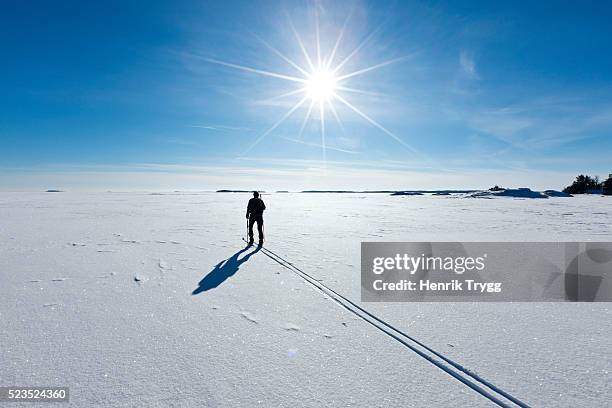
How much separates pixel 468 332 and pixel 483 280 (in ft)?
8.20

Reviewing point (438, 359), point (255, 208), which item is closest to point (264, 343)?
point (438, 359)

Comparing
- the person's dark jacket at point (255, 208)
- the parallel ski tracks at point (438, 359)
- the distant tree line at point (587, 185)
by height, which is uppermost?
the distant tree line at point (587, 185)

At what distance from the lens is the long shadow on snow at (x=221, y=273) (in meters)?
5.39

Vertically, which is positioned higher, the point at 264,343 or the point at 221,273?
the point at 221,273

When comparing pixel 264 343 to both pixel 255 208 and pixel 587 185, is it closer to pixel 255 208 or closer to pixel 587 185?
pixel 255 208

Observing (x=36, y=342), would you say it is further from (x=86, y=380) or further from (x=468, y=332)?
(x=468, y=332)

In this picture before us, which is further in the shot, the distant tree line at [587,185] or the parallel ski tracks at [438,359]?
the distant tree line at [587,185]

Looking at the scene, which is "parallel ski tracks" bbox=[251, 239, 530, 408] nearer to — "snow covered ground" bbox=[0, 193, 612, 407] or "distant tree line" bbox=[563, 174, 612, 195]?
"snow covered ground" bbox=[0, 193, 612, 407]

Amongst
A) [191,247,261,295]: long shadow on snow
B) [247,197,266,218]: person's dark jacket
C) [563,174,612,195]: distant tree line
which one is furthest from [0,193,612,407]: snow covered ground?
[563,174,612,195]: distant tree line

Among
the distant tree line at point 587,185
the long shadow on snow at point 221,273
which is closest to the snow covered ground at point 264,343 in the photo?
the long shadow on snow at point 221,273

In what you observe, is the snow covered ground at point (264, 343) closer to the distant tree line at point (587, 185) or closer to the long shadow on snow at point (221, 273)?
the long shadow on snow at point (221, 273)

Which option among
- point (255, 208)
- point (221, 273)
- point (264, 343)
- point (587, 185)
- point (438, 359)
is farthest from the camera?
point (587, 185)

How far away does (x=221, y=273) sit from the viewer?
6.25 metres

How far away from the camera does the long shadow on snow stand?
5.39 metres
